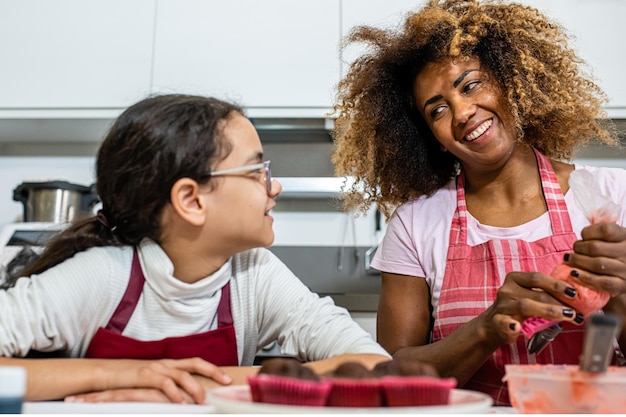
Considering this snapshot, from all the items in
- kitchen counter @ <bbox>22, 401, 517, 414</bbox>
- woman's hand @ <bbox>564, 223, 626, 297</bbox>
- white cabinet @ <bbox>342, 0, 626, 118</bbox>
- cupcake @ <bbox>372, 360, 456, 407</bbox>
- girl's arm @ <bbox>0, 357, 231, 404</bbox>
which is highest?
white cabinet @ <bbox>342, 0, 626, 118</bbox>

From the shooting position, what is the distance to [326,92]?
218cm

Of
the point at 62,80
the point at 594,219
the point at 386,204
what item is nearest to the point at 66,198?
the point at 62,80

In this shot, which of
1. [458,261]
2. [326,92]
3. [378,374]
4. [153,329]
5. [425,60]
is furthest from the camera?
[326,92]

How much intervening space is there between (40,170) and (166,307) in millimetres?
1842

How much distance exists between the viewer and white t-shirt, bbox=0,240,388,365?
0.87m

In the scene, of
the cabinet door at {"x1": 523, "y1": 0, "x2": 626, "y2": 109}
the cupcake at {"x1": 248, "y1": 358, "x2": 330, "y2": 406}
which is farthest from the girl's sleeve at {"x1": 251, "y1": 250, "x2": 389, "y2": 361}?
the cabinet door at {"x1": 523, "y1": 0, "x2": 626, "y2": 109}

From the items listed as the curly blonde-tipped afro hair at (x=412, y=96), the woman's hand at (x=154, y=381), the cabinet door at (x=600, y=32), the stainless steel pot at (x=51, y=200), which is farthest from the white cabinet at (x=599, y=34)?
the woman's hand at (x=154, y=381)

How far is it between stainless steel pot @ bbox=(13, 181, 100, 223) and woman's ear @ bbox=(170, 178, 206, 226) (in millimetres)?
1294

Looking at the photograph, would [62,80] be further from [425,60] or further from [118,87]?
[425,60]

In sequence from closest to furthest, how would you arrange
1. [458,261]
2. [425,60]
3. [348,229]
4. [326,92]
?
[458,261] → [425,60] → [326,92] → [348,229]

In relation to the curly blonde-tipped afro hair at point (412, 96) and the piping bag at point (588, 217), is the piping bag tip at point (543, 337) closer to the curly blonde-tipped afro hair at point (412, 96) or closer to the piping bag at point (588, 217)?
the piping bag at point (588, 217)

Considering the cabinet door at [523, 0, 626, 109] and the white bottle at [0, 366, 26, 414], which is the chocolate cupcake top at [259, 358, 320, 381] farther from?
the cabinet door at [523, 0, 626, 109]

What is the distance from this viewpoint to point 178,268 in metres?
1.01

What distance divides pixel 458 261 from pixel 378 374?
0.69 m
